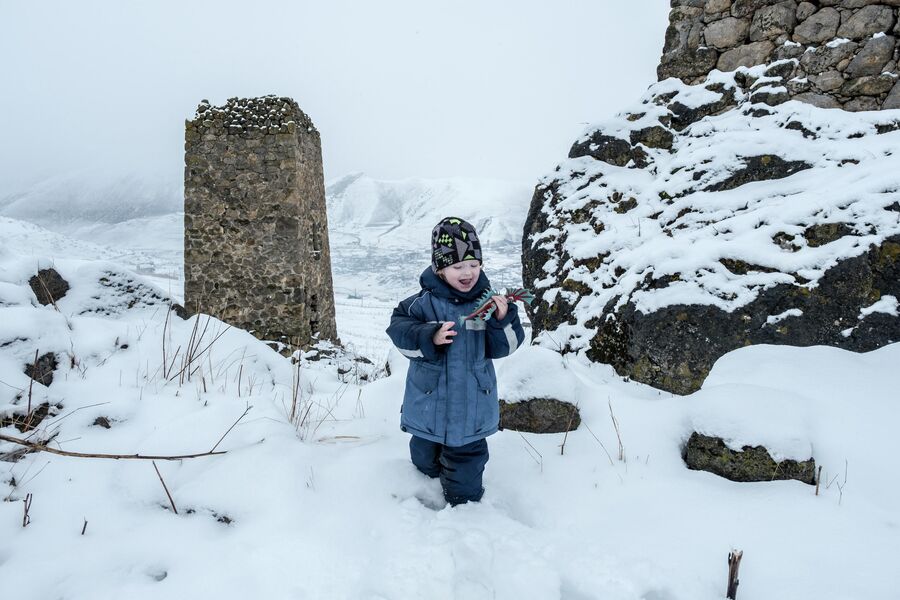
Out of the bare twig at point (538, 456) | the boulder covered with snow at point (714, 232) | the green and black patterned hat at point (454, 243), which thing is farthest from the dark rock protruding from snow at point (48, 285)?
the boulder covered with snow at point (714, 232)

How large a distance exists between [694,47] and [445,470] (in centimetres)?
559

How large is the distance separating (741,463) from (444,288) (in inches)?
58.5

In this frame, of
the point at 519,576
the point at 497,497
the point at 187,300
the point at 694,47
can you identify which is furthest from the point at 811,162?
the point at 187,300

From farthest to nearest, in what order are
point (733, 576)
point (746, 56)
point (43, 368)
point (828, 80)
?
point (746, 56) < point (828, 80) < point (43, 368) < point (733, 576)

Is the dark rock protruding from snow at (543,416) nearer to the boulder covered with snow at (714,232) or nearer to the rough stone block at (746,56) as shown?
the boulder covered with snow at (714,232)

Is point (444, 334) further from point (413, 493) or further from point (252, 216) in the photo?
point (252, 216)

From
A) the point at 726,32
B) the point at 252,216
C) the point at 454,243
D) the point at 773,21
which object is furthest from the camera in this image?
the point at 252,216

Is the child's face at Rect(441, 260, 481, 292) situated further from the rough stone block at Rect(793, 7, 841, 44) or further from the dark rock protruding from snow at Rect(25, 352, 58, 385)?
the rough stone block at Rect(793, 7, 841, 44)

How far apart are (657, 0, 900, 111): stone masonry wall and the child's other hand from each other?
13.6ft

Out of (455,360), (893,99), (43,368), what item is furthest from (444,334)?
(893,99)

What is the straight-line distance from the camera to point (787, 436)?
1.86 metres

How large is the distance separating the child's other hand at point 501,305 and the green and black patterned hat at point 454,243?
22 cm

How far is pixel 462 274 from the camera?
77.0 inches

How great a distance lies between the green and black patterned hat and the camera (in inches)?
76.1
